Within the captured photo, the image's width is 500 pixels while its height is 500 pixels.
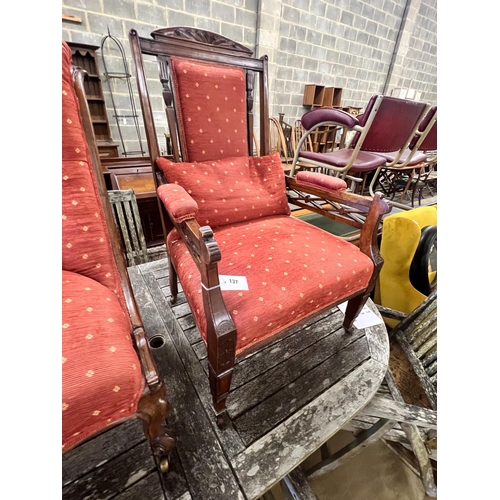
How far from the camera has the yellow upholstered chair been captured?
140 cm

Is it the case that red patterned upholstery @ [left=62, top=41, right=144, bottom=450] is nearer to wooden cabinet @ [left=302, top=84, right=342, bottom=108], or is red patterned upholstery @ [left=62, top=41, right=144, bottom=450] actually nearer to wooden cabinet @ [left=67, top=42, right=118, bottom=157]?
wooden cabinet @ [left=67, top=42, right=118, bottom=157]

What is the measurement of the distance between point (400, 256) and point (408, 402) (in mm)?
796

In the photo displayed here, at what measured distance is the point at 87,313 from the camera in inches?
20.9

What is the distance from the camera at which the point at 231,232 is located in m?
0.97

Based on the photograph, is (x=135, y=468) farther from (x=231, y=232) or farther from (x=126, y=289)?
(x=231, y=232)

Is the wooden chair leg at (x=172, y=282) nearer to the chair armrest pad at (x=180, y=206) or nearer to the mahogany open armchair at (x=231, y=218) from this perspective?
the mahogany open armchair at (x=231, y=218)

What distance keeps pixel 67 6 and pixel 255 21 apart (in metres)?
2.22

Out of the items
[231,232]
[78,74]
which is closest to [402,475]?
[231,232]

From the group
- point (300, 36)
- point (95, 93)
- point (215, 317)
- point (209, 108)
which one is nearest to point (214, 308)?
point (215, 317)

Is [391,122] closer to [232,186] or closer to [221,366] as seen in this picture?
[232,186]

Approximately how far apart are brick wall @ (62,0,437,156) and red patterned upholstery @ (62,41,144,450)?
3.02m

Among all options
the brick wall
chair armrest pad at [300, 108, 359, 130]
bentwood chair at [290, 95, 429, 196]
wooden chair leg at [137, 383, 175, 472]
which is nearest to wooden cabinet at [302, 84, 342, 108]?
the brick wall

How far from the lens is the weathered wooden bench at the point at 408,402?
1042 mm

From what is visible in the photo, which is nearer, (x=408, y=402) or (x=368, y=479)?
(x=408, y=402)
